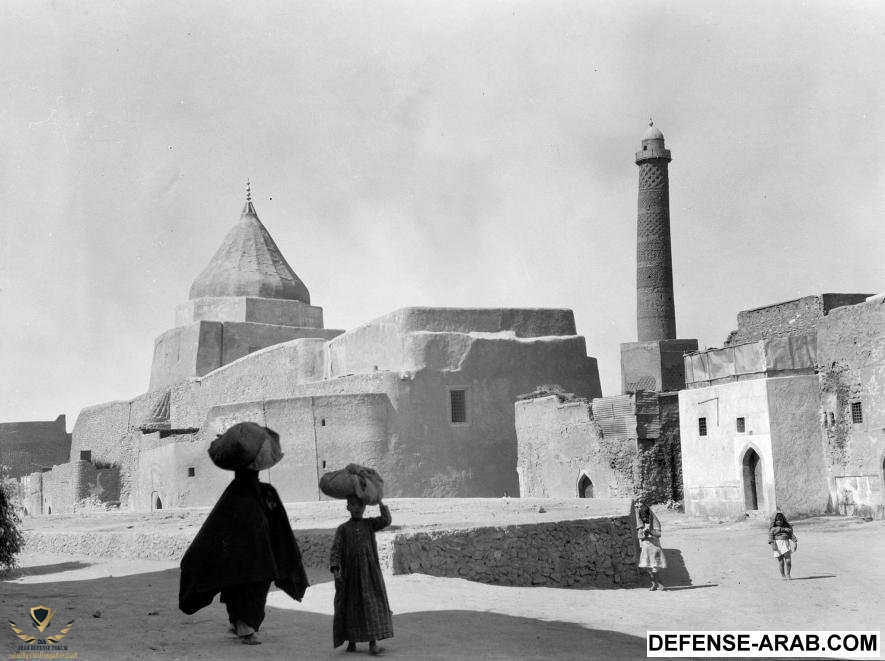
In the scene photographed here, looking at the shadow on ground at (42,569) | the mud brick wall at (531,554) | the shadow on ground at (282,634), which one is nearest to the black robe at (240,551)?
the shadow on ground at (282,634)

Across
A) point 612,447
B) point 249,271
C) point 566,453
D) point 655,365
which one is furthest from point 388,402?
point 249,271

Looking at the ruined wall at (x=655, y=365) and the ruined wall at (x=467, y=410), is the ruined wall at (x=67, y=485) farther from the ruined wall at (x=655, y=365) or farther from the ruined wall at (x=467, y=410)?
the ruined wall at (x=655, y=365)

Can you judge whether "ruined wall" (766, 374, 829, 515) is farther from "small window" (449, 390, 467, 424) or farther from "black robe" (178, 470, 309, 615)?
"black robe" (178, 470, 309, 615)

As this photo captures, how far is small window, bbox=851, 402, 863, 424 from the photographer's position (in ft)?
66.7

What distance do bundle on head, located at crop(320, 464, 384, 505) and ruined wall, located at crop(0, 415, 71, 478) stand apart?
38283 mm

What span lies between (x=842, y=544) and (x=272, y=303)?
21128 mm

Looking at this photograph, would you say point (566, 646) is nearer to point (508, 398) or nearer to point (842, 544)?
point (842, 544)

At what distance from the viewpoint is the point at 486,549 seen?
12.6m

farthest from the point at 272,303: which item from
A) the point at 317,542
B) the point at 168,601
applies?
the point at 168,601

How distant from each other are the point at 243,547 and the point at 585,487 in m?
16.7

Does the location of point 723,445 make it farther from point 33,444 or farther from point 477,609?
point 33,444

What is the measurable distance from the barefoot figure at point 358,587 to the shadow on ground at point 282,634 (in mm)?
169

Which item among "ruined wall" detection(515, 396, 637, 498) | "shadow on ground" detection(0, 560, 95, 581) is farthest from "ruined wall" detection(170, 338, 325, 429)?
"shadow on ground" detection(0, 560, 95, 581)

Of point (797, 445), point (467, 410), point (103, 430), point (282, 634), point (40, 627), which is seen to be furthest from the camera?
point (103, 430)
